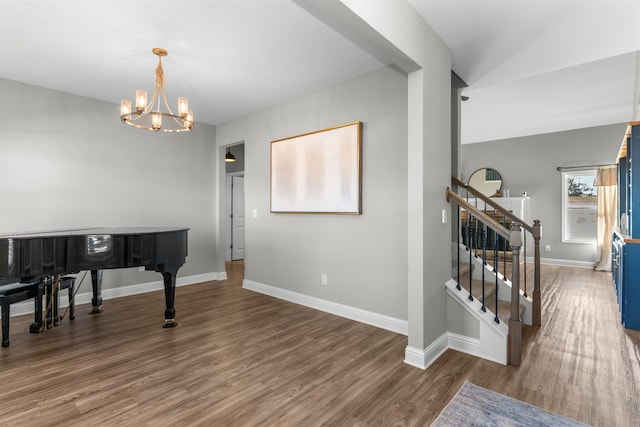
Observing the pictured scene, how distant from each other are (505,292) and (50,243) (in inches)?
161

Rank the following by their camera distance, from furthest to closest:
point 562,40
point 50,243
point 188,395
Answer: point 562,40
point 50,243
point 188,395

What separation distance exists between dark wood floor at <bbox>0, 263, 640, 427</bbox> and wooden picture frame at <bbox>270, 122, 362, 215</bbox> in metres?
1.29

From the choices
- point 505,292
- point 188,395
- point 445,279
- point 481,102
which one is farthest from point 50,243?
point 481,102

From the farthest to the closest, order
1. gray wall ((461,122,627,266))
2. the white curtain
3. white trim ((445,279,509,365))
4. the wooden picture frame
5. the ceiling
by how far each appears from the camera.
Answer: gray wall ((461,122,627,266)) < the white curtain < the wooden picture frame < white trim ((445,279,509,365)) < the ceiling

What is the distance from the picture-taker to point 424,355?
2.31m

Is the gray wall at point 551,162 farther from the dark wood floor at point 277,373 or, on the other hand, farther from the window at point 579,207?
the dark wood floor at point 277,373

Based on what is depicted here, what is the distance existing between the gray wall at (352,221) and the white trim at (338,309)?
0.18ft

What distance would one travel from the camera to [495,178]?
23.7 feet

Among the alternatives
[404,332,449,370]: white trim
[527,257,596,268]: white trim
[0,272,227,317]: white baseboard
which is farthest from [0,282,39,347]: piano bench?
[527,257,596,268]: white trim

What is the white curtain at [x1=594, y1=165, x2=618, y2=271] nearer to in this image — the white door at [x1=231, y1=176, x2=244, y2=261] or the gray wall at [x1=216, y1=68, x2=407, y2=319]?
the gray wall at [x1=216, y1=68, x2=407, y2=319]

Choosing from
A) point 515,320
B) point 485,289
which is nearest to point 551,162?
point 485,289

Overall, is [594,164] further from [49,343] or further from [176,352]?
[49,343]

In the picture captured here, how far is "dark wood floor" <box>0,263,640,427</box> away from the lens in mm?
1811

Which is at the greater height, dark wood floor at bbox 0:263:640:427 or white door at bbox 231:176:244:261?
white door at bbox 231:176:244:261
